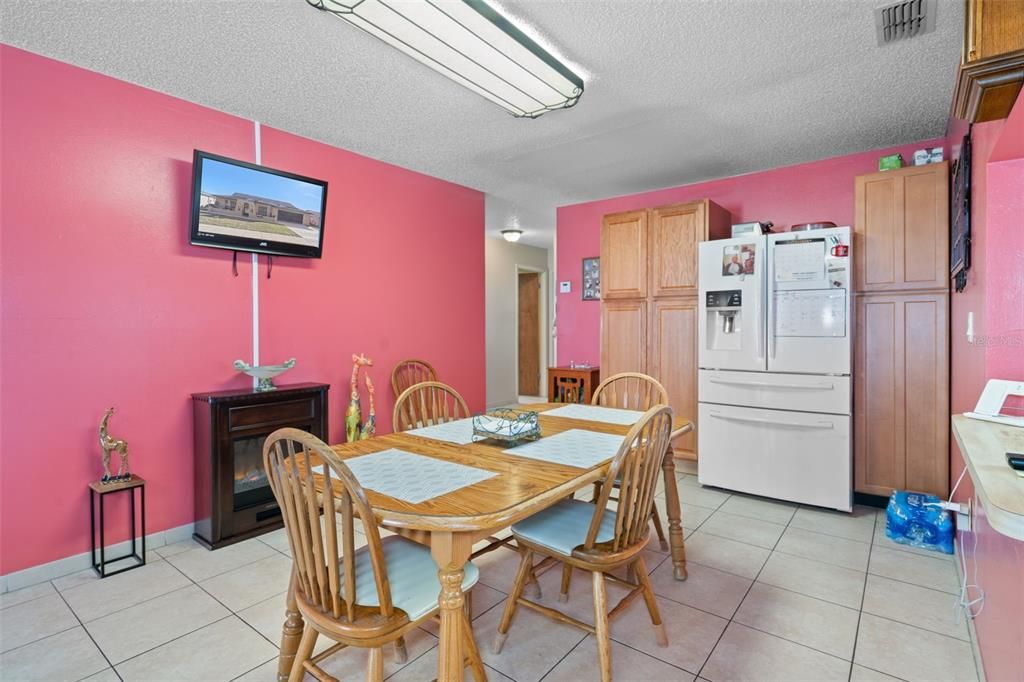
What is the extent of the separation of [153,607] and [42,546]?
0.79 meters

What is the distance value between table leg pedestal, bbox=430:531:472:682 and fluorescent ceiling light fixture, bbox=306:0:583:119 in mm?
1888

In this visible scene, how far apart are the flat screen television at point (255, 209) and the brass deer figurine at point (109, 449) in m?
1.07

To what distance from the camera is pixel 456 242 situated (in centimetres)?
455

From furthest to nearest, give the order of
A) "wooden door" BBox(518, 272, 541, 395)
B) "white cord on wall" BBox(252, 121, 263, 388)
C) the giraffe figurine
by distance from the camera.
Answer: "wooden door" BBox(518, 272, 541, 395), the giraffe figurine, "white cord on wall" BBox(252, 121, 263, 388)

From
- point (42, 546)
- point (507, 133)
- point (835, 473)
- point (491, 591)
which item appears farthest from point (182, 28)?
point (835, 473)

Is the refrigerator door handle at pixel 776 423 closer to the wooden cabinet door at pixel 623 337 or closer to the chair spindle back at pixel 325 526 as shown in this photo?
the wooden cabinet door at pixel 623 337

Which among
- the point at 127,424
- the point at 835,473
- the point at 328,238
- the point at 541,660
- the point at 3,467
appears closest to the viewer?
the point at 541,660

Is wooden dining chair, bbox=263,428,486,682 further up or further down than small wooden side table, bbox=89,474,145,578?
further up

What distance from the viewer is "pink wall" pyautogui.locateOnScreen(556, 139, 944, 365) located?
3723 millimetres

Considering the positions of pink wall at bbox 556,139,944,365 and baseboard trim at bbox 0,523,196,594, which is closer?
baseboard trim at bbox 0,523,196,594

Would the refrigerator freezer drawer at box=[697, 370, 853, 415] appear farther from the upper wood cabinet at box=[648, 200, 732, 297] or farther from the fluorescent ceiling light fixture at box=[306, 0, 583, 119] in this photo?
the fluorescent ceiling light fixture at box=[306, 0, 583, 119]

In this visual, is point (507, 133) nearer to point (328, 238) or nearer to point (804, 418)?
point (328, 238)

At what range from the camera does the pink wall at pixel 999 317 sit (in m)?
1.29

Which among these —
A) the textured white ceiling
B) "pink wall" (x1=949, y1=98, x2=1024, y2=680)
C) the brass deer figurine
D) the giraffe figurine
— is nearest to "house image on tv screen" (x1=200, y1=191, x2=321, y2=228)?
the textured white ceiling
